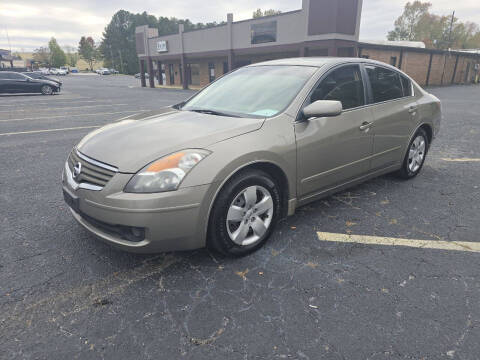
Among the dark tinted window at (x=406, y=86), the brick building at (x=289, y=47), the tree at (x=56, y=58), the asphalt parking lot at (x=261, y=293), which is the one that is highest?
the tree at (x=56, y=58)

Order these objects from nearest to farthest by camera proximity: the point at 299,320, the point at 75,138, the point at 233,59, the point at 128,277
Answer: the point at 299,320
the point at 128,277
the point at 75,138
the point at 233,59

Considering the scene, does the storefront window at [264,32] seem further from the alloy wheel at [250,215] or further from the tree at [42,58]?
the tree at [42,58]

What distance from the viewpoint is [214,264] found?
2.91 meters

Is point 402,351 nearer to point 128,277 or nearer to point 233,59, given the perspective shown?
point 128,277

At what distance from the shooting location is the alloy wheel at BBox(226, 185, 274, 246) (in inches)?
113

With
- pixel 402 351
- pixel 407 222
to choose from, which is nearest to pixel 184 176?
pixel 402 351

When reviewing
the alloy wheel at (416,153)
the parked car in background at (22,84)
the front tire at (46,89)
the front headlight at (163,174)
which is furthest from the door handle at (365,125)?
the front tire at (46,89)

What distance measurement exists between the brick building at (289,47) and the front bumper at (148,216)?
70.1ft

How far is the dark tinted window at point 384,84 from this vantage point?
4137 mm

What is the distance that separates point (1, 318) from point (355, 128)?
3.50 metres

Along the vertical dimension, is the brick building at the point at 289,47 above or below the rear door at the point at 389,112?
above

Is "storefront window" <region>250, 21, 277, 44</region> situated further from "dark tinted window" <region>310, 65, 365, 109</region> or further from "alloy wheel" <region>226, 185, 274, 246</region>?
"alloy wheel" <region>226, 185, 274, 246</region>

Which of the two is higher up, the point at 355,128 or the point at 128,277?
the point at 355,128

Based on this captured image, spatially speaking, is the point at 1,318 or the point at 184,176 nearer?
the point at 1,318
